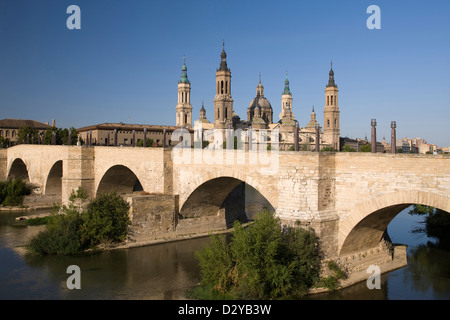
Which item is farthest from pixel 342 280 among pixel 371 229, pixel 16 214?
pixel 16 214

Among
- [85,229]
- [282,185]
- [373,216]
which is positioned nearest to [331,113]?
[85,229]

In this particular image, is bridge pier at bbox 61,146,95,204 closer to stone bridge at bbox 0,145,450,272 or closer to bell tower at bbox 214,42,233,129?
stone bridge at bbox 0,145,450,272

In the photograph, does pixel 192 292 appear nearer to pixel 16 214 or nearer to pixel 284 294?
pixel 284 294

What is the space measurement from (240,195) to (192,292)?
37.1ft

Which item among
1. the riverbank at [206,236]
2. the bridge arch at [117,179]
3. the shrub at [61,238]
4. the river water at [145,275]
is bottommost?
the river water at [145,275]

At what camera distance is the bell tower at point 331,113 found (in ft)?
266

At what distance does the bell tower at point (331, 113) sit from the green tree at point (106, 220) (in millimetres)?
65614

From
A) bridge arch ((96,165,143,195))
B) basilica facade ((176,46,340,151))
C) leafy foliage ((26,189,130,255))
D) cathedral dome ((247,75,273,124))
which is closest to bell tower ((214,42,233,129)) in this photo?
basilica facade ((176,46,340,151))

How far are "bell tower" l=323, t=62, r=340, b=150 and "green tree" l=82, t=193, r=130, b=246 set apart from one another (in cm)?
6561

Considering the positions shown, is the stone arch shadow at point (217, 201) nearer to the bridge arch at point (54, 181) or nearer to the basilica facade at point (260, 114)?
the bridge arch at point (54, 181)

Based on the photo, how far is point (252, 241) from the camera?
13.4 meters

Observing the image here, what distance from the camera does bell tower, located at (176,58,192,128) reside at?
95250mm

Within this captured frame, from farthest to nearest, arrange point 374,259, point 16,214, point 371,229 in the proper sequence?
1. point 16,214
2. point 374,259
3. point 371,229

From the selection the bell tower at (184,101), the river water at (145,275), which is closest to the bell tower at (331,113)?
the bell tower at (184,101)
